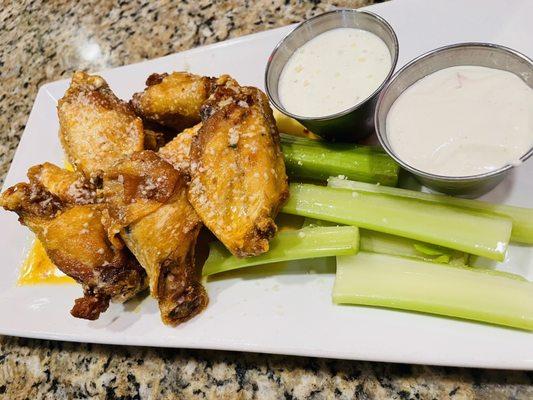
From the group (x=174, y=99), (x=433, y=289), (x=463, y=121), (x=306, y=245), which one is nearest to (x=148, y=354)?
(x=306, y=245)

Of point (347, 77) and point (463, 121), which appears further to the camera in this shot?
point (347, 77)

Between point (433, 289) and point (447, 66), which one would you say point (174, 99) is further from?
point (433, 289)

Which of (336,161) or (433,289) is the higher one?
(336,161)

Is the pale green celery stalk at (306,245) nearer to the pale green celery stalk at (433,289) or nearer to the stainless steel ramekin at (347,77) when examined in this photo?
the pale green celery stalk at (433,289)

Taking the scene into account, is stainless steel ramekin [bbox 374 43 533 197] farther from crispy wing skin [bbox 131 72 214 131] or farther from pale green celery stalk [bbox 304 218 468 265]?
crispy wing skin [bbox 131 72 214 131]

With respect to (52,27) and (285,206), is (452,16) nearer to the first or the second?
(285,206)
